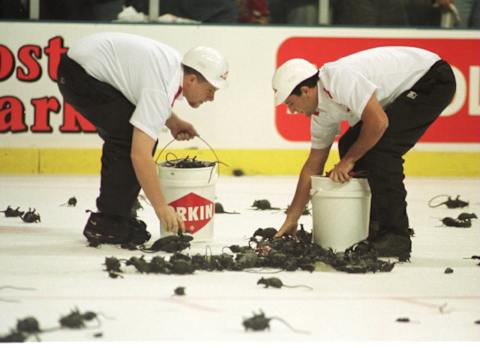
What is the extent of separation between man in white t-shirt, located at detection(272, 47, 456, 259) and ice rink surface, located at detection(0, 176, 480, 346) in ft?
1.00

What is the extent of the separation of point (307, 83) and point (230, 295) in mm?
1282

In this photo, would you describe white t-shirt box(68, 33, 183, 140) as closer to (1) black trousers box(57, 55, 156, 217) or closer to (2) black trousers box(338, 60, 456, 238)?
(1) black trousers box(57, 55, 156, 217)

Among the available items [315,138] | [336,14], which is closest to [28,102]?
[336,14]

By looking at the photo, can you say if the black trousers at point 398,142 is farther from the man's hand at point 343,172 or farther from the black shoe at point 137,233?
the black shoe at point 137,233

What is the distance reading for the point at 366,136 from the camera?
5.41 m

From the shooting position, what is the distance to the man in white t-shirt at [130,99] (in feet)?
17.8

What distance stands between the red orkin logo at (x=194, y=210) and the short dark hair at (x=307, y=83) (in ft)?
2.52

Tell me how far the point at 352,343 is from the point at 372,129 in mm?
1721

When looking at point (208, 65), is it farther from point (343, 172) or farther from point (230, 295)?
point (230, 295)

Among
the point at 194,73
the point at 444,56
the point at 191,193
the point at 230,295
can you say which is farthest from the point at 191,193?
the point at 444,56

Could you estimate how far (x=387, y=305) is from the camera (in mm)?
4504

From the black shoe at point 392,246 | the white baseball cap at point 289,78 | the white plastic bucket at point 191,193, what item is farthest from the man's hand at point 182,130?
the black shoe at point 392,246

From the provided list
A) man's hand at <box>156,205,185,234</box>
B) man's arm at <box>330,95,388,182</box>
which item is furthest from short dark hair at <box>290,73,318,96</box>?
man's hand at <box>156,205,185,234</box>

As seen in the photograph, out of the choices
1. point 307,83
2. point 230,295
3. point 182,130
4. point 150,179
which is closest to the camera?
point 230,295
